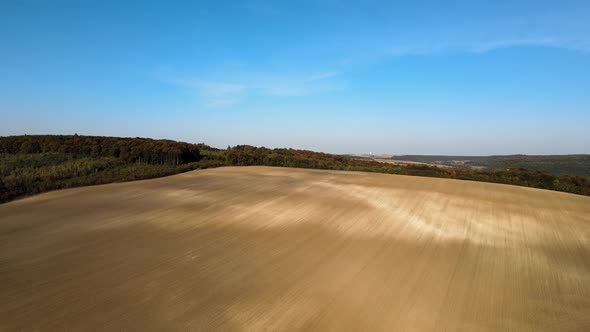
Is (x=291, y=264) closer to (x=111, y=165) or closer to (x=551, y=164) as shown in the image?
(x=111, y=165)

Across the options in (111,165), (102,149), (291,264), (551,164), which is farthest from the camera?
(551,164)

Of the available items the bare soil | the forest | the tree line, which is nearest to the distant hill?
the forest

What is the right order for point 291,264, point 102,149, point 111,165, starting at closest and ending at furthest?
point 291,264 < point 111,165 < point 102,149

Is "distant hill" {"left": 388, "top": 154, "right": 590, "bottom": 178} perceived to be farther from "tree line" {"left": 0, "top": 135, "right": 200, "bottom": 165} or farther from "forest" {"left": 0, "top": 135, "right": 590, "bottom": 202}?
"tree line" {"left": 0, "top": 135, "right": 200, "bottom": 165}

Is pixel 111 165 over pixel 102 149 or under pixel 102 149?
under

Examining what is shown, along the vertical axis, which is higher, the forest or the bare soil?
the forest

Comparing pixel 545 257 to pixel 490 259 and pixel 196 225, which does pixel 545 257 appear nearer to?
pixel 490 259

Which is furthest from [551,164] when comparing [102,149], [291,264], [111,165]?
[102,149]

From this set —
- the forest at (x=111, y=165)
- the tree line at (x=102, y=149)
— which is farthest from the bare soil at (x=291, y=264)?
the tree line at (x=102, y=149)
